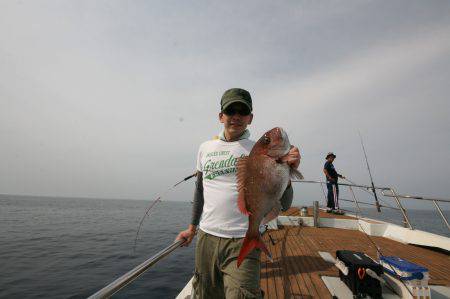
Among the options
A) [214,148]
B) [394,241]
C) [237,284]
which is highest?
[214,148]

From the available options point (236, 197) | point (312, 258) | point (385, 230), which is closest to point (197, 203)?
point (236, 197)

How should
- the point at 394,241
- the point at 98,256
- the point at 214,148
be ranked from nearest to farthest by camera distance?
1. the point at 214,148
2. the point at 394,241
3. the point at 98,256

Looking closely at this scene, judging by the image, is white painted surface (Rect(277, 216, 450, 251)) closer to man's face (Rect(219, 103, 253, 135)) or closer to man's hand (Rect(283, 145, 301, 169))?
man's face (Rect(219, 103, 253, 135))

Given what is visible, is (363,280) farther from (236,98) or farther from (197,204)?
(236,98)

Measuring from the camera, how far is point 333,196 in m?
13.1

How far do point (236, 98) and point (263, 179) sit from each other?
1.07 m

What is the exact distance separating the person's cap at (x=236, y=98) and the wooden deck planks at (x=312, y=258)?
345 cm

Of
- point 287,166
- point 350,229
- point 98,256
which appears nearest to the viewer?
point 287,166

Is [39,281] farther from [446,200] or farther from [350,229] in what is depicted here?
[446,200]

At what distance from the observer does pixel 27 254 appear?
16.4 meters

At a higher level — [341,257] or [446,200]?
[446,200]

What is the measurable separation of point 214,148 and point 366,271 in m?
3.30

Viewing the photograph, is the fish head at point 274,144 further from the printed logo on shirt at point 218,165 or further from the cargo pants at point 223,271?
the cargo pants at point 223,271

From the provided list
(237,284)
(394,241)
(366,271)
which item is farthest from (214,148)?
(394,241)
